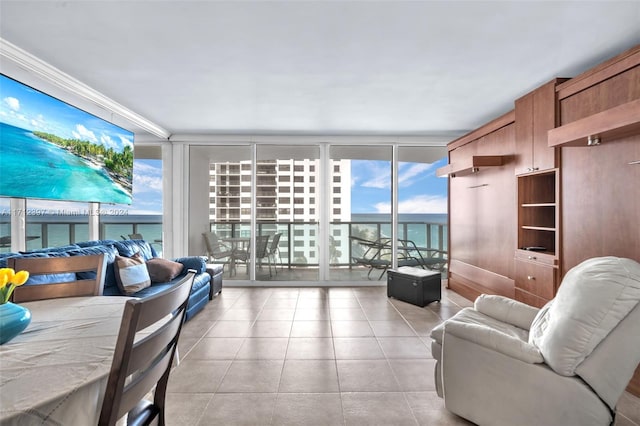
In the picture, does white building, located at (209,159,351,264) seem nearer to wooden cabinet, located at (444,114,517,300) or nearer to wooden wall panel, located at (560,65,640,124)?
wooden cabinet, located at (444,114,517,300)

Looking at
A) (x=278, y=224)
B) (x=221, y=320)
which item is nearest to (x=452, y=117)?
(x=278, y=224)

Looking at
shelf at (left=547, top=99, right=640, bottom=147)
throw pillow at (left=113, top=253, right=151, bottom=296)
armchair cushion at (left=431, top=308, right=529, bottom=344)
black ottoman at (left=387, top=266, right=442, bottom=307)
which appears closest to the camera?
shelf at (left=547, top=99, right=640, bottom=147)

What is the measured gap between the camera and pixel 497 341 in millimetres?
1628

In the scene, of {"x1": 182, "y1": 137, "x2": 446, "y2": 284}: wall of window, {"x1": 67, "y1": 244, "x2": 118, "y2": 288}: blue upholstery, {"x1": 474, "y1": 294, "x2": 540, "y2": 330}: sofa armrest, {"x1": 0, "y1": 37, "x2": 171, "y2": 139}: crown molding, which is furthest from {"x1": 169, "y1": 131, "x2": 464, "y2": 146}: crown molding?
{"x1": 474, "y1": 294, "x2": 540, "y2": 330}: sofa armrest

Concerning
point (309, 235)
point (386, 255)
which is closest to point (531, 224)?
point (386, 255)

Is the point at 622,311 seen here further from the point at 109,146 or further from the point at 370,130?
the point at 109,146

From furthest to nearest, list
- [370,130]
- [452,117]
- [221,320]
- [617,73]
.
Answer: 1. [370,130]
2. [452,117]
3. [221,320]
4. [617,73]

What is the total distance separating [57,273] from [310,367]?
1.87m

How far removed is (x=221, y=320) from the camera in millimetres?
3479

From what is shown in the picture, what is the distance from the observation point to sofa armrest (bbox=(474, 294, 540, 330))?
2.07 metres

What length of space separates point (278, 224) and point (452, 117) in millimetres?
3236

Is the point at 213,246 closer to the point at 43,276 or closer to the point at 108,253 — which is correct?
the point at 108,253

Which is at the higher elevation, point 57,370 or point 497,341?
point 57,370

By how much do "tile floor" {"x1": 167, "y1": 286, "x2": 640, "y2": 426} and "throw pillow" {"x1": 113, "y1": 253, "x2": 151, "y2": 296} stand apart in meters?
0.69
